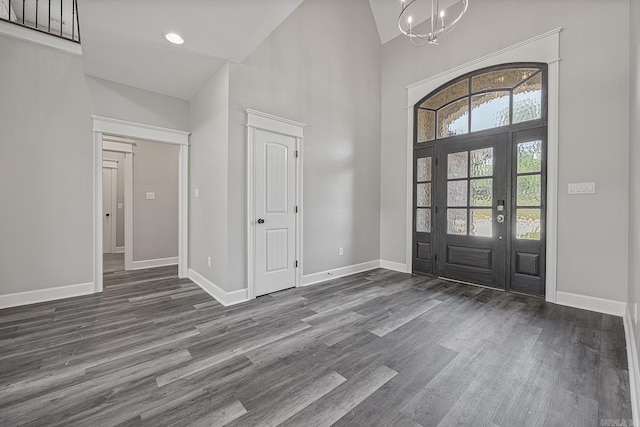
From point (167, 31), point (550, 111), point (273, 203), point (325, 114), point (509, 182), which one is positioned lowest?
point (273, 203)

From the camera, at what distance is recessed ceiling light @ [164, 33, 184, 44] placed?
8.01 feet

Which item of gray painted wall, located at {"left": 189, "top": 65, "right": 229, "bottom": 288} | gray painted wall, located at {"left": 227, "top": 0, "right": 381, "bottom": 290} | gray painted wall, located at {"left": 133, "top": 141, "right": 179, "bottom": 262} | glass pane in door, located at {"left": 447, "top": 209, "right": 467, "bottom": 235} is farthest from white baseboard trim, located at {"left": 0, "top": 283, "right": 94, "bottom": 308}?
glass pane in door, located at {"left": 447, "top": 209, "right": 467, "bottom": 235}

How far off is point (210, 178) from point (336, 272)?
2297 millimetres

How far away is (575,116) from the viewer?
2.96 m

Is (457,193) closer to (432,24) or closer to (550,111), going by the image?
(550,111)

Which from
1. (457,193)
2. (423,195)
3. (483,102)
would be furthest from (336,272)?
(483,102)

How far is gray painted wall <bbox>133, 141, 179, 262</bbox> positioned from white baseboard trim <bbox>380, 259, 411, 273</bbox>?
13.4 feet

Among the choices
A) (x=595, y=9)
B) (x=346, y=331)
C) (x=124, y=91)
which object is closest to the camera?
(x=346, y=331)

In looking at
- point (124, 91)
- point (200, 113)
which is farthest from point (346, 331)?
point (124, 91)

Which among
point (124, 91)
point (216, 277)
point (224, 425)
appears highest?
point (124, 91)

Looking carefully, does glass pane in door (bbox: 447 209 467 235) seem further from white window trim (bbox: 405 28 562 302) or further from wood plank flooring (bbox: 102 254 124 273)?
wood plank flooring (bbox: 102 254 124 273)

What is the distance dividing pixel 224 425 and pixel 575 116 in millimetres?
4316

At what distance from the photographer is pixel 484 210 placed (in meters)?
3.68

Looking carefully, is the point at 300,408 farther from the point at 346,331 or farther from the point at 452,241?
the point at 452,241
